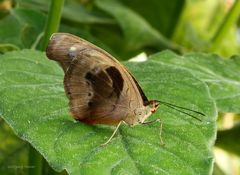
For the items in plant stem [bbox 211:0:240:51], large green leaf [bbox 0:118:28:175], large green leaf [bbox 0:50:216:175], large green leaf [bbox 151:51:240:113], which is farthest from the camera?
plant stem [bbox 211:0:240:51]

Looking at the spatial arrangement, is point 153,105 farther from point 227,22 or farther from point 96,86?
point 227,22

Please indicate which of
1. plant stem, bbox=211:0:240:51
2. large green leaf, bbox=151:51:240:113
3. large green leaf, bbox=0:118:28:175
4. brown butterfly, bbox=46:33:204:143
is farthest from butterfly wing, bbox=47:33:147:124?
plant stem, bbox=211:0:240:51

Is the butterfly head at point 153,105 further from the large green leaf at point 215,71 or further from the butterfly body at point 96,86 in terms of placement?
the large green leaf at point 215,71

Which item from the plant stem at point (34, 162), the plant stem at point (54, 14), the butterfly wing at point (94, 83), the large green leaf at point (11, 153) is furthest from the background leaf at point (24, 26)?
the butterfly wing at point (94, 83)

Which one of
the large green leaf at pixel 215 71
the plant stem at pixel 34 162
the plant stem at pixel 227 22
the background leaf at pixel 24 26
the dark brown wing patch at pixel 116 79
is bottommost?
the plant stem at pixel 34 162

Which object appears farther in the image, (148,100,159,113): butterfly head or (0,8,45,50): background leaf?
(0,8,45,50): background leaf

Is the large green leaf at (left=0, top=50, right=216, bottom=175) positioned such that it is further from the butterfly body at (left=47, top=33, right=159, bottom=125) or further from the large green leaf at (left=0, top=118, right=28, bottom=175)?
the large green leaf at (left=0, top=118, right=28, bottom=175)

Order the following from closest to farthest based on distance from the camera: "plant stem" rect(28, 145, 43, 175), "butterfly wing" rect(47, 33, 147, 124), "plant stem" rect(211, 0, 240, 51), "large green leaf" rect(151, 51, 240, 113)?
"butterfly wing" rect(47, 33, 147, 124), "large green leaf" rect(151, 51, 240, 113), "plant stem" rect(28, 145, 43, 175), "plant stem" rect(211, 0, 240, 51)
